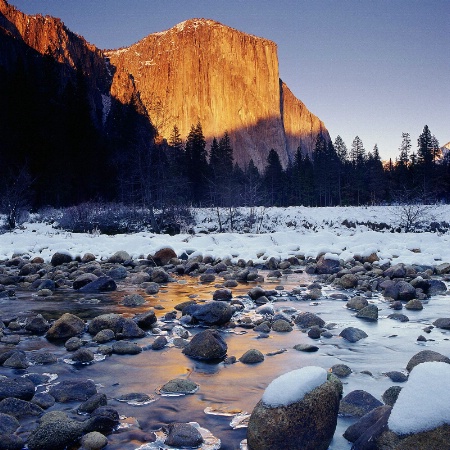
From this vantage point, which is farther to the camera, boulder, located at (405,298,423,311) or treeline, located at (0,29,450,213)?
treeline, located at (0,29,450,213)

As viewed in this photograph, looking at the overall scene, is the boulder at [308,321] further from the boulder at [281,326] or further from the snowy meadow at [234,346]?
the boulder at [281,326]

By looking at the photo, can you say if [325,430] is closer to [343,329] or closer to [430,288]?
[343,329]

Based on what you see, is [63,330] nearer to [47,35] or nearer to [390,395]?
[390,395]

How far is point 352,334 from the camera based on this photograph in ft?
13.8

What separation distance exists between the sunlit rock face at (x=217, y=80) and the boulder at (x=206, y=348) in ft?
372

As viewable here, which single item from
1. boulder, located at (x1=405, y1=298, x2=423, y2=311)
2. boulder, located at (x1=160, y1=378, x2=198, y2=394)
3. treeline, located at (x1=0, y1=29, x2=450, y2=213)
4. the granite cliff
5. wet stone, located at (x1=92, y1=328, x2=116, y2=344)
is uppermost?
the granite cliff

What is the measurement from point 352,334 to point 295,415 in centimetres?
236

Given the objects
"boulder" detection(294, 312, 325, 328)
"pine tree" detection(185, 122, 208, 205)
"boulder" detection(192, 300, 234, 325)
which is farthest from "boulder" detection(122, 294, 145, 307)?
"pine tree" detection(185, 122, 208, 205)

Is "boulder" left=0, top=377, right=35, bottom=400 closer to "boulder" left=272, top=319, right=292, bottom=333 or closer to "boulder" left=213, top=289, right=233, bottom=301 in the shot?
"boulder" left=272, top=319, right=292, bottom=333

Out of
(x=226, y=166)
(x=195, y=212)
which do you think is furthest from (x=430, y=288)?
(x=226, y=166)

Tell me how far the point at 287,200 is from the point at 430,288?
60113mm

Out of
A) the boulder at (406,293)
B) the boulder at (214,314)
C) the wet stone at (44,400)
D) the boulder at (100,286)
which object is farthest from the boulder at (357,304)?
the wet stone at (44,400)

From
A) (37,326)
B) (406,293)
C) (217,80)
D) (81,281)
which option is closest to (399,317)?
(406,293)

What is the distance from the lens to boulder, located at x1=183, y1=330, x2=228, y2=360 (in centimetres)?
364
